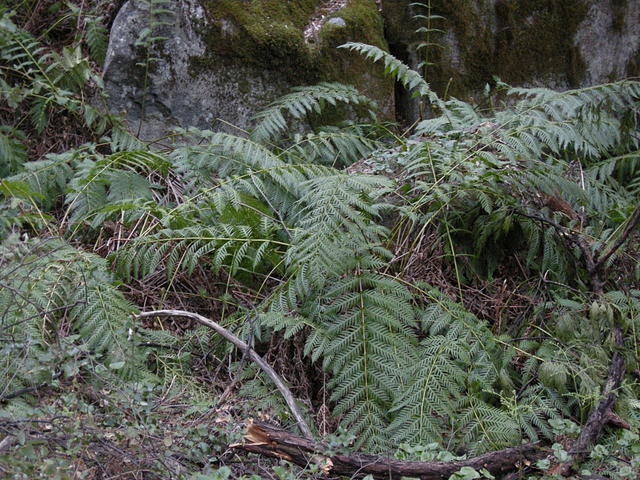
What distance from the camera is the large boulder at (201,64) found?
4523 mm

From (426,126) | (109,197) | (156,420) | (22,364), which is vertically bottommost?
(156,420)

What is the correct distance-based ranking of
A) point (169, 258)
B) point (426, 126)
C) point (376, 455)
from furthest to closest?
point (426, 126) < point (169, 258) < point (376, 455)

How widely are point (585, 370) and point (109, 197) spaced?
2.43 m

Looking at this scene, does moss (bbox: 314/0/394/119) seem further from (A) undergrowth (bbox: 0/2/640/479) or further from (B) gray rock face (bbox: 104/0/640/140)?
(A) undergrowth (bbox: 0/2/640/479)

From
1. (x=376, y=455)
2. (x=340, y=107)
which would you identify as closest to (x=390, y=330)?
(x=376, y=455)

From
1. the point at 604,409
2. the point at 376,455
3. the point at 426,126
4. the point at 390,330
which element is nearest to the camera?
the point at 376,455

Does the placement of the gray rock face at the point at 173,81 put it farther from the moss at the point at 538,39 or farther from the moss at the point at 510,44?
the moss at the point at 538,39

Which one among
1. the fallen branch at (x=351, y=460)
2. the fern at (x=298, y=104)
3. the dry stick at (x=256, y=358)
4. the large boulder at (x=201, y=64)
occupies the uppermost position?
the large boulder at (x=201, y=64)

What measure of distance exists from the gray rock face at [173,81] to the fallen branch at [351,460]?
8.22 feet

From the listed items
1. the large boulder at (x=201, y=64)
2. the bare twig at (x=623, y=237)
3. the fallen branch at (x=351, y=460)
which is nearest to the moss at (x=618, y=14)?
the large boulder at (x=201, y=64)

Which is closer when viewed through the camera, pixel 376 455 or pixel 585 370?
pixel 376 455

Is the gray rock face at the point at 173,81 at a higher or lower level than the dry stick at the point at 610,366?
higher

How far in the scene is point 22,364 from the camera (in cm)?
236

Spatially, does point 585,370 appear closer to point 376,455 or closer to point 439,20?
point 376,455
